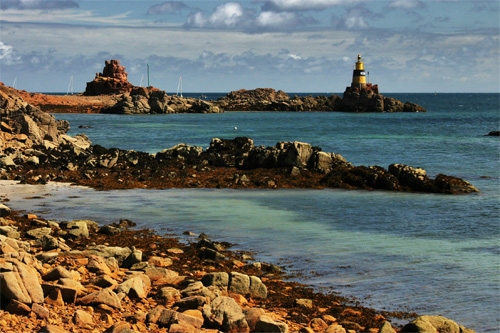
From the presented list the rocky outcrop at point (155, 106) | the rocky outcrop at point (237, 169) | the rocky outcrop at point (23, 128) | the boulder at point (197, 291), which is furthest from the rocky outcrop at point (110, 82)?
the boulder at point (197, 291)

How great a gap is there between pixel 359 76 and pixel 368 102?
7.35 metres

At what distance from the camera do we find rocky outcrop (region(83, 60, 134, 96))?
13962 centimetres

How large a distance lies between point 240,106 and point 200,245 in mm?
121658

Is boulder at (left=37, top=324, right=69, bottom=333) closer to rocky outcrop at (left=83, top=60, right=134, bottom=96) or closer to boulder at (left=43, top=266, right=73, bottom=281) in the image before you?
boulder at (left=43, top=266, right=73, bottom=281)

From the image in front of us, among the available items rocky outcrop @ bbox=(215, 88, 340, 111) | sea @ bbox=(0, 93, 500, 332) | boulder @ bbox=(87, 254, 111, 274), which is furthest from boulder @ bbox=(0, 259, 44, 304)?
rocky outcrop @ bbox=(215, 88, 340, 111)

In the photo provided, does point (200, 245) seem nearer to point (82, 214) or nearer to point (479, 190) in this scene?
point (82, 214)

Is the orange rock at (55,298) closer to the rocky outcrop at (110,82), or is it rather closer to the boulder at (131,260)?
the boulder at (131,260)

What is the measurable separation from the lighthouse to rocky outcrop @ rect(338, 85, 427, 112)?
3.77 ft

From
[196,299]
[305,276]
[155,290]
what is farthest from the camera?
[305,276]

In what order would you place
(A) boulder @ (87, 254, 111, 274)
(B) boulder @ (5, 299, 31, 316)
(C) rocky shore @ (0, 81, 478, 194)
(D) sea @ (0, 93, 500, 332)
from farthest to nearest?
(C) rocky shore @ (0, 81, 478, 194) < (D) sea @ (0, 93, 500, 332) < (A) boulder @ (87, 254, 111, 274) < (B) boulder @ (5, 299, 31, 316)

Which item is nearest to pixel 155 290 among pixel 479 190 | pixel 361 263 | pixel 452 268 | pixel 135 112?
pixel 361 263

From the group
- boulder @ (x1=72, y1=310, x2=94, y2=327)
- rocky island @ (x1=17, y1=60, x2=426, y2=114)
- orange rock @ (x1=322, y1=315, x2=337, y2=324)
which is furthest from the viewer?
rocky island @ (x1=17, y1=60, x2=426, y2=114)

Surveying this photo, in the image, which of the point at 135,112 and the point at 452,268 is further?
the point at 135,112

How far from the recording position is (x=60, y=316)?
810cm
